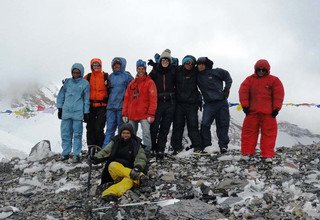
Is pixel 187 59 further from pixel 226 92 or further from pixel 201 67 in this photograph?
pixel 226 92

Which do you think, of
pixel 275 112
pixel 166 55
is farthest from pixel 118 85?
pixel 275 112

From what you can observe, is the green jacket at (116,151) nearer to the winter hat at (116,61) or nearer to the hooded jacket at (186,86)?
the hooded jacket at (186,86)

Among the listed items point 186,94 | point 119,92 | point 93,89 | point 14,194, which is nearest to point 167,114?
point 186,94

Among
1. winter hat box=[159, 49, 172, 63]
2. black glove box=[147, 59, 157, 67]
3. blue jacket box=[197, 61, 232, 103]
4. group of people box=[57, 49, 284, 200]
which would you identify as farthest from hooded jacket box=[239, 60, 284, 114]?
black glove box=[147, 59, 157, 67]

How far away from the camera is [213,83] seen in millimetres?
10875

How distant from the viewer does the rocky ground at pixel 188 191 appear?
7.34 meters

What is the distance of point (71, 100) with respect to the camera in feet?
36.4

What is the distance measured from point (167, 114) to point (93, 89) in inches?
86.3

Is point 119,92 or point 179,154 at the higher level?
point 119,92

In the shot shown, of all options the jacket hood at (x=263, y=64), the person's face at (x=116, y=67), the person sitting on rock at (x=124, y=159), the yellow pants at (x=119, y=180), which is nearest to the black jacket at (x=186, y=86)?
the person's face at (x=116, y=67)

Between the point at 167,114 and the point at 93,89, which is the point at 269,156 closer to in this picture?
the point at 167,114

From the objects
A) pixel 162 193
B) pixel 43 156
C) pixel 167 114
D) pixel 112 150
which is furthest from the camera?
pixel 43 156

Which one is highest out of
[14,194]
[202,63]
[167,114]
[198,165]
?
[202,63]

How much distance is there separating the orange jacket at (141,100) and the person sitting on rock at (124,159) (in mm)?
1467
